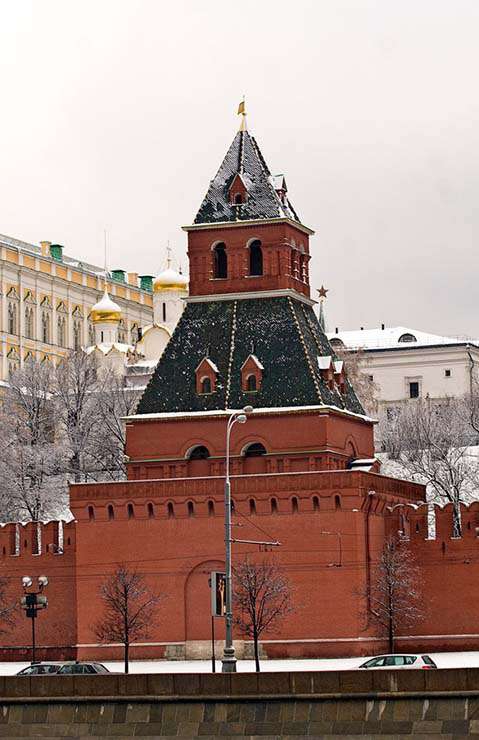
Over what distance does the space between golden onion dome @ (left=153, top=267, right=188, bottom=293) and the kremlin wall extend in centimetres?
6313

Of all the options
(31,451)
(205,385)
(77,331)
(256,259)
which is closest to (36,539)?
(205,385)

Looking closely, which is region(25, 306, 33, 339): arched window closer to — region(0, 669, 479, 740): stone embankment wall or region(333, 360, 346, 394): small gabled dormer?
region(333, 360, 346, 394): small gabled dormer

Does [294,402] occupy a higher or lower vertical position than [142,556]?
higher

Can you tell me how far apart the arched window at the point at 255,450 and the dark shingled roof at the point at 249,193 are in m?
7.82

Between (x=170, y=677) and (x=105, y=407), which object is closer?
(x=170, y=677)

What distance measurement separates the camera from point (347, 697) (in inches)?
1687

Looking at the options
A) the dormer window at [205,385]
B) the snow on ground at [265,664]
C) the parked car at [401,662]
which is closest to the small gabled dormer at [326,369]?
the dormer window at [205,385]

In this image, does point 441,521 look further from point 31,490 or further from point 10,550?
point 31,490

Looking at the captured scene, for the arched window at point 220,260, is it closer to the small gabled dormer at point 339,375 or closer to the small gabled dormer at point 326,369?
the small gabled dormer at point 326,369

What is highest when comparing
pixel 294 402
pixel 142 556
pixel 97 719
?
pixel 294 402

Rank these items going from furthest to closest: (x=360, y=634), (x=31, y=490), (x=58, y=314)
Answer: (x=58, y=314) → (x=31, y=490) → (x=360, y=634)

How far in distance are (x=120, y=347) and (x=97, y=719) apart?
8977cm

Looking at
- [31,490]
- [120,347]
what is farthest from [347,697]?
[120,347]

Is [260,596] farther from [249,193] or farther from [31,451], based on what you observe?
[31,451]
